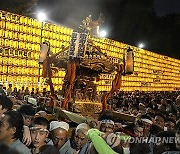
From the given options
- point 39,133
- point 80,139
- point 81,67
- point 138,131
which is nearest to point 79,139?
point 80,139

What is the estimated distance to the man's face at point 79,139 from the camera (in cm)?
432

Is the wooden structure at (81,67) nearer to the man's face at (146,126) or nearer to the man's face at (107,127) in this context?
the man's face at (146,126)

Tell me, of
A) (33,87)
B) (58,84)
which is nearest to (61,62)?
(33,87)

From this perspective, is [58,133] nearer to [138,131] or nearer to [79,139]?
[79,139]

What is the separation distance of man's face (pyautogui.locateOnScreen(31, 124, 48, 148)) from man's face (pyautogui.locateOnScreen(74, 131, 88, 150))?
20.5 inches

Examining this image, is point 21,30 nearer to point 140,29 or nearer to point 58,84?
point 58,84

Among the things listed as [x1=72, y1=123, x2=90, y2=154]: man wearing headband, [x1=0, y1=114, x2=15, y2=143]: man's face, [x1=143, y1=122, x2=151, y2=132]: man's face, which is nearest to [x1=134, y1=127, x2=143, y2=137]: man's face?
[x1=143, y1=122, x2=151, y2=132]: man's face

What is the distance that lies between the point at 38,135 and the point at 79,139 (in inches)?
24.7

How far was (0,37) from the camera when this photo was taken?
58.2 ft

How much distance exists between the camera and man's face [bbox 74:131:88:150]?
14.2 feet

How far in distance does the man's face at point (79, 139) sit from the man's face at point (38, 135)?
52cm

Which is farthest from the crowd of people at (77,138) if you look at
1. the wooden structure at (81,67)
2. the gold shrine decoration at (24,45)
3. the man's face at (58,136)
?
the gold shrine decoration at (24,45)

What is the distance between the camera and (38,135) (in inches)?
156

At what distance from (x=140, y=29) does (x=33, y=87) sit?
37.8m
